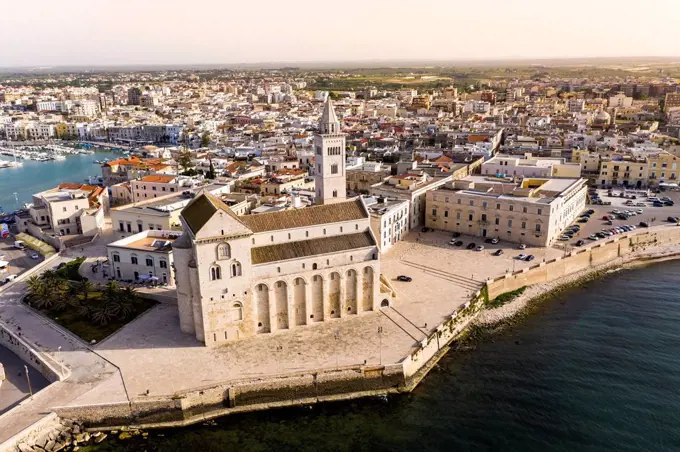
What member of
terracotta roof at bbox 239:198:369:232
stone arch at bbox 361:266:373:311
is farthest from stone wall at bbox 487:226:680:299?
terracotta roof at bbox 239:198:369:232

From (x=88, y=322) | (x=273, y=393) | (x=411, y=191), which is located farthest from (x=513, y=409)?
(x=411, y=191)

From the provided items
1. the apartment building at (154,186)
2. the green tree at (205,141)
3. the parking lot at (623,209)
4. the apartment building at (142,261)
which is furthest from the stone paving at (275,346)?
the green tree at (205,141)

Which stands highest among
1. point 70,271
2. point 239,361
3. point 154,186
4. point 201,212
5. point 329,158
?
point 329,158

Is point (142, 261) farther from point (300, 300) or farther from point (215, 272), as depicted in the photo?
point (300, 300)

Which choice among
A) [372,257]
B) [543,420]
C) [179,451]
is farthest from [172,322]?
[543,420]

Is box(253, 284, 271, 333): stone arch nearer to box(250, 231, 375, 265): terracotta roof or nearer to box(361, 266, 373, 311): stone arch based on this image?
box(250, 231, 375, 265): terracotta roof
